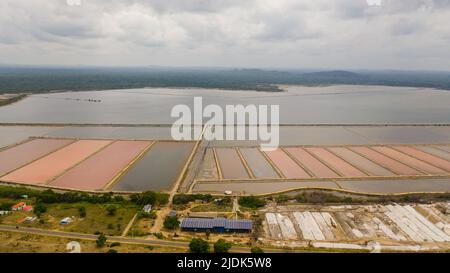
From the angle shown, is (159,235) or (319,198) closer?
(159,235)

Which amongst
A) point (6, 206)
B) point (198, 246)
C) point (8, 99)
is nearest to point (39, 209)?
point (6, 206)

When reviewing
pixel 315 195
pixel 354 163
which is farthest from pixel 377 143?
pixel 315 195

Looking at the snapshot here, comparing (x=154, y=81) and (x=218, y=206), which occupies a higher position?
(x=154, y=81)

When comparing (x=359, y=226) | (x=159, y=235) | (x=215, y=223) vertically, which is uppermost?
(x=215, y=223)

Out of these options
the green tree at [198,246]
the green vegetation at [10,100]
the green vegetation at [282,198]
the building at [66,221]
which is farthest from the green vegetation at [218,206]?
the green vegetation at [10,100]

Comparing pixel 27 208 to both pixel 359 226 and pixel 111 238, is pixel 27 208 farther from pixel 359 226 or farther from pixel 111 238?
pixel 359 226

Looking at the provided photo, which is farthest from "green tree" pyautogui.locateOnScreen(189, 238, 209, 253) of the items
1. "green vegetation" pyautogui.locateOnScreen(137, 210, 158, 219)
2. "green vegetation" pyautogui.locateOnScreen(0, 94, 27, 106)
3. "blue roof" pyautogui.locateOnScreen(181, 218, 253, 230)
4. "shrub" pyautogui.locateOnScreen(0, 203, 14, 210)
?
"green vegetation" pyautogui.locateOnScreen(0, 94, 27, 106)
